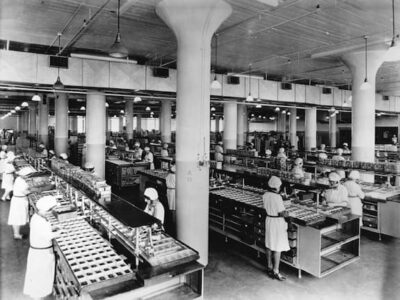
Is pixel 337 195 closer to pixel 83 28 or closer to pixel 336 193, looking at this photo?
pixel 336 193

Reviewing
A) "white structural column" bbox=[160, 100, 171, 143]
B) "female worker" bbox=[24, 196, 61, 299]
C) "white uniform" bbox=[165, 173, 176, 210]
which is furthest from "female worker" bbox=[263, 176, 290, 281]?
"white structural column" bbox=[160, 100, 171, 143]

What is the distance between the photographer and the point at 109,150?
17.7 m

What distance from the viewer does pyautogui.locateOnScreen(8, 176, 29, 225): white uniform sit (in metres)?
7.02

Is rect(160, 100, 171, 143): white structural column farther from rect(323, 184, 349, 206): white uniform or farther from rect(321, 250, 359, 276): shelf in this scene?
rect(321, 250, 359, 276): shelf

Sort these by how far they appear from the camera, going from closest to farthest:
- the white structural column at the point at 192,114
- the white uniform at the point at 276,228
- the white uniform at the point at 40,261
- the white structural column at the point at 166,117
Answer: the white uniform at the point at 40,261 < the white uniform at the point at 276,228 < the white structural column at the point at 192,114 < the white structural column at the point at 166,117

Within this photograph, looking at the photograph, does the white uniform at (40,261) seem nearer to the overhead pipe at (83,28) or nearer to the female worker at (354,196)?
the overhead pipe at (83,28)

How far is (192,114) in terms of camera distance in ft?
18.7

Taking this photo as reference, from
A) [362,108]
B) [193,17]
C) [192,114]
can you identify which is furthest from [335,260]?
[362,108]

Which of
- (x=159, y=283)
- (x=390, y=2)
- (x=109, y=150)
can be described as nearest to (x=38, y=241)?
(x=159, y=283)

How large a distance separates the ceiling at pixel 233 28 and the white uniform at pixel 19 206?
3806 millimetres

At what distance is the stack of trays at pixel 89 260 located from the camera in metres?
3.40

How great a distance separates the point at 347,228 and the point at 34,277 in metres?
5.40

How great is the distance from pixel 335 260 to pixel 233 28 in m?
5.55

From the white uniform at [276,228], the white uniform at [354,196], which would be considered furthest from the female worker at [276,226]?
the white uniform at [354,196]
